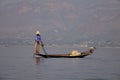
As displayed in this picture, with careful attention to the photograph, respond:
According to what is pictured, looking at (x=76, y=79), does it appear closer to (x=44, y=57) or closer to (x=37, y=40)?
(x=37, y=40)

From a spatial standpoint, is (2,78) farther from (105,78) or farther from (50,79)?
(105,78)

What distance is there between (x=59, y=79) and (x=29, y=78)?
412 cm

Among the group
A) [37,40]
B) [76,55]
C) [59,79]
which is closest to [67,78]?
[59,79]

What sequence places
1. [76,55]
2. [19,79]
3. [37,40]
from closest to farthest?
[19,79] < [37,40] < [76,55]

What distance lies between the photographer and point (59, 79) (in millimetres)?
62969

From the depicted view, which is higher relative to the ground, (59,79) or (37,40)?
(37,40)

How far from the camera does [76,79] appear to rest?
62844mm

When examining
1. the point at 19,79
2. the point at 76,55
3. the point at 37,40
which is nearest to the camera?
→ the point at 19,79

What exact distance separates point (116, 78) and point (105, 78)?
155 centimetres

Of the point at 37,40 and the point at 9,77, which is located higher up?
the point at 37,40

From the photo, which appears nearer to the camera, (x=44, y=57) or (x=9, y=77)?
(x=9, y=77)

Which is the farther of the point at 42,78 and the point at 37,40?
the point at 37,40

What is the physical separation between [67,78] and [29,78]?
5.30 metres

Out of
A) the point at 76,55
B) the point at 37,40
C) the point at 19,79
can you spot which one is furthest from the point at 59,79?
the point at 76,55
